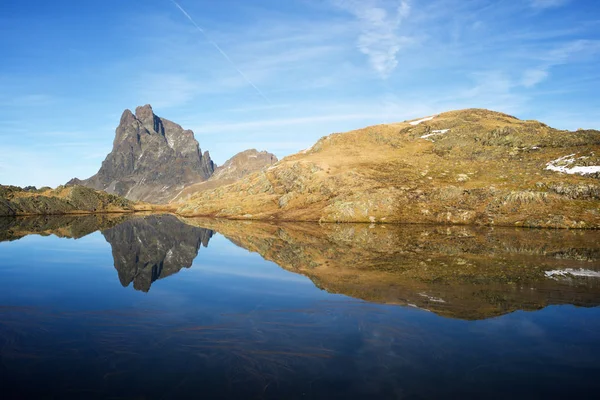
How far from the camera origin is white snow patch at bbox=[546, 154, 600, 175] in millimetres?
98812

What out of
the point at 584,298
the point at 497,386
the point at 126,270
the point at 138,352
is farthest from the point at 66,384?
the point at 584,298

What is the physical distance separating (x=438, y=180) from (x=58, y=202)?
145407 mm

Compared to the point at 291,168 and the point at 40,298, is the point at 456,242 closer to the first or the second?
the point at 40,298

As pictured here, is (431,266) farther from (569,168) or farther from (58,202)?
(58,202)

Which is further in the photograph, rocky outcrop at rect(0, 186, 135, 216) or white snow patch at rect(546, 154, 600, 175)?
rocky outcrop at rect(0, 186, 135, 216)

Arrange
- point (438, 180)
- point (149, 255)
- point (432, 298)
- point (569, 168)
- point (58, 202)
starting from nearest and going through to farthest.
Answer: point (432, 298)
point (149, 255)
point (569, 168)
point (438, 180)
point (58, 202)

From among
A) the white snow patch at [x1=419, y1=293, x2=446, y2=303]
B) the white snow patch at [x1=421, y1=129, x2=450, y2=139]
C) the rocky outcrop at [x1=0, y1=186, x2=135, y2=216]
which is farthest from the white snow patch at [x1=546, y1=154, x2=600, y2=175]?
the rocky outcrop at [x1=0, y1=186, x2=135, y2=216]

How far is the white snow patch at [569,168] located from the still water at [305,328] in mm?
71185

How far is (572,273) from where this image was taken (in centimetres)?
3419

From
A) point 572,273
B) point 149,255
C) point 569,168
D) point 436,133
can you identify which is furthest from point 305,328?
point 436,133

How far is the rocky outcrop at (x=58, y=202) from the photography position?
454 ft

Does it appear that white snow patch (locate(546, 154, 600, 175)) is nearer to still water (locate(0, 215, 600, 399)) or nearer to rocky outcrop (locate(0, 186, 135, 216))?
still water (locate(0, 215, 600, 399))

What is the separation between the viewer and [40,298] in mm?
27078

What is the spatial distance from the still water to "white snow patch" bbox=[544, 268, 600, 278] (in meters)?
0.21
